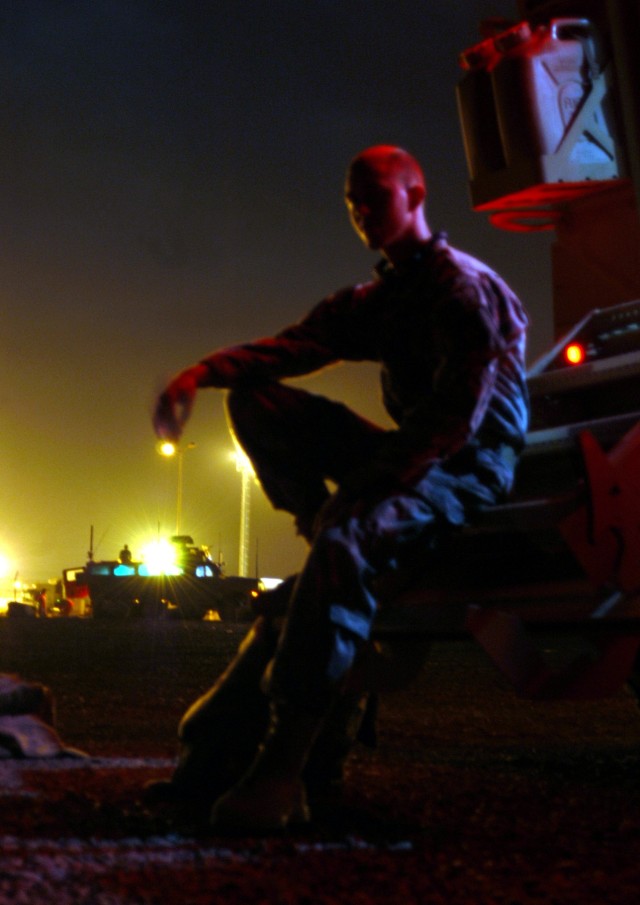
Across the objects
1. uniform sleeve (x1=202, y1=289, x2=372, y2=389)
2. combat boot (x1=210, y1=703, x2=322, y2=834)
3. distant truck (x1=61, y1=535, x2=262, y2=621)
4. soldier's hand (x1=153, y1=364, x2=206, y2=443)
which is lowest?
distant truck (x1=61, y1=535, x2=262, y2=621)

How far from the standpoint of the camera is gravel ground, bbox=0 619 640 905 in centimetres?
289

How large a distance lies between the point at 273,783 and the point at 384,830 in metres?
0.41

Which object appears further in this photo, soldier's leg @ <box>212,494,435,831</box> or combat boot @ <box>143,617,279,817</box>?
combat boot @ <box>143,617,279,817</box>

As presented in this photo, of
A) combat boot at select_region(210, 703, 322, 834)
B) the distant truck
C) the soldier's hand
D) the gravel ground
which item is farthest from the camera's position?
the distant truck

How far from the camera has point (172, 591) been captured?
31.3 metres

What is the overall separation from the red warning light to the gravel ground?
1.69 metres

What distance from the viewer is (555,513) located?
3.80 meters

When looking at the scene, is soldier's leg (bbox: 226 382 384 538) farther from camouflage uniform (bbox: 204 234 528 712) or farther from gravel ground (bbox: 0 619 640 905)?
gravel ground (bbox: 0 619 640 905)

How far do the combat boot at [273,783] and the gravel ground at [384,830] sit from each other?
5 cm

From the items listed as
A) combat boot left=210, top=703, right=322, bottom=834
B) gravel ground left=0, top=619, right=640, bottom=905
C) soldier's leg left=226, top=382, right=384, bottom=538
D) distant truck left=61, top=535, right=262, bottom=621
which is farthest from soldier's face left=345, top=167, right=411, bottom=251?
distant truck left=61, top=535, right=262, bottom=621

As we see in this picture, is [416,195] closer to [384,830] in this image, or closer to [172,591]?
[384,830]

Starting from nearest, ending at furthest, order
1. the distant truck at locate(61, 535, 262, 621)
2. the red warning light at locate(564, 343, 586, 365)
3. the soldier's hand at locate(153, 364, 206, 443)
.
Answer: the soldier's hand at locate(153, 364, 206, 443) → the red warning light at locate(564, 343, 586, 365) → the distant truck at locate(61, 535, 262, 621)

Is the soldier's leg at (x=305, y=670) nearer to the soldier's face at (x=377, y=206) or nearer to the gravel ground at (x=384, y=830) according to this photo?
the gravel ground at (x=384, y=830)

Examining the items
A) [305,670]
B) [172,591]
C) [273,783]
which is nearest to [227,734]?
[273,783]
